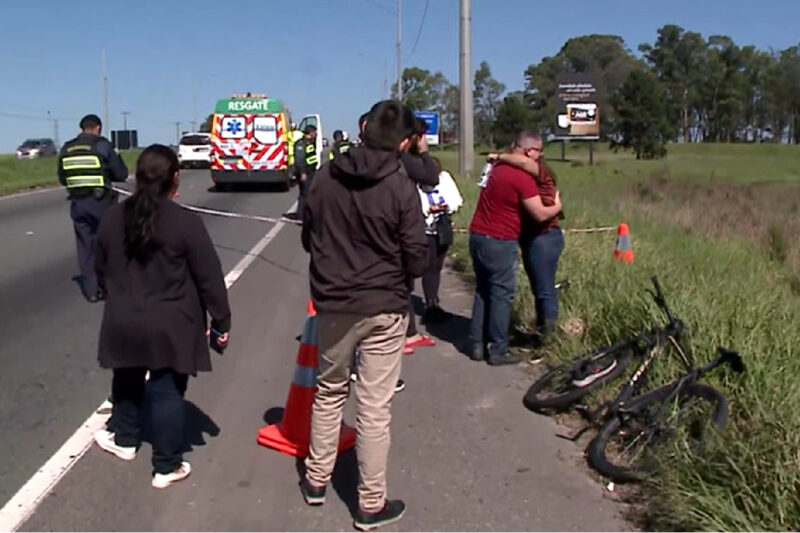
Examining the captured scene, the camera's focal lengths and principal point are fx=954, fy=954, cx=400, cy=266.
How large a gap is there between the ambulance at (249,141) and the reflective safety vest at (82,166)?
17965 millimetres

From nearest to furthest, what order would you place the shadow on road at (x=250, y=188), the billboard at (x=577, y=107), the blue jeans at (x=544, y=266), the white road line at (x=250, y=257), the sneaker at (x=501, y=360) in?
1. the sneaker at (x=501, y=360)
2. the blue jeans at (x=544, y=266)
3. the white road line at (x=250, y=257)
4. the shadow on road at (x=250, y=188)
5. the billboard at (x=577, y=107)

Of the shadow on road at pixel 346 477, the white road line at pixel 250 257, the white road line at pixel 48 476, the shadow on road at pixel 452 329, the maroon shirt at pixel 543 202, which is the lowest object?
the shadow on road at pixel 346 477

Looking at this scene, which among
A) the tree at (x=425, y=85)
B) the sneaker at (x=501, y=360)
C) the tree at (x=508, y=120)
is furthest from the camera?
the tree at (x=425, y=85)

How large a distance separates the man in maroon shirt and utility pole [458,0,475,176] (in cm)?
1721

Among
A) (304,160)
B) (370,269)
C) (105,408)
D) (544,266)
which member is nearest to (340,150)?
(544,266)

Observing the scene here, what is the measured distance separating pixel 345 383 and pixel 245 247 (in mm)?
10666

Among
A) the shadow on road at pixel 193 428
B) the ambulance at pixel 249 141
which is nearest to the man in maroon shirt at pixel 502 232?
the shadow on road at pixel 193 428

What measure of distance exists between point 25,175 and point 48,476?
30.8 meters

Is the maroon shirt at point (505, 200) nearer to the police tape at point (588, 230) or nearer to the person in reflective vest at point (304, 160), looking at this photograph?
the person in reflective vest at point (304, 160)

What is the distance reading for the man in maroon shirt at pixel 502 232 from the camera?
275 inches

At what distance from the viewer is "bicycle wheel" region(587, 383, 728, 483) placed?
480 centimetres

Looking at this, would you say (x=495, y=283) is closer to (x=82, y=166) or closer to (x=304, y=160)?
(x=82, y=166)

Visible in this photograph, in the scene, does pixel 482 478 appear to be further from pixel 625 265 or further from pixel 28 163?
pixel 28 163

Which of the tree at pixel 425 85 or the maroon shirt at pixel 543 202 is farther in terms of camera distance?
the tree at pixel 425 85
